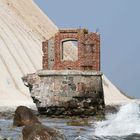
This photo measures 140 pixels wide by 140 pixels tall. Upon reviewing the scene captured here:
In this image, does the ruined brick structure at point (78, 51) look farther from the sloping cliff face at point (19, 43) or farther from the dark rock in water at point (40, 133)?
the dark rock in water at point (40, 133)

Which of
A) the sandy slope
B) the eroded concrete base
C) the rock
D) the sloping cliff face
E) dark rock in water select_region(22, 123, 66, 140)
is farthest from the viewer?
the sandy slope

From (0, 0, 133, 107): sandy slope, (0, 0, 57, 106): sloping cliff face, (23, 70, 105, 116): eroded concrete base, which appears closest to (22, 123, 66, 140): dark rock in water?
(23, 70, 105, 116): eroded concrete base

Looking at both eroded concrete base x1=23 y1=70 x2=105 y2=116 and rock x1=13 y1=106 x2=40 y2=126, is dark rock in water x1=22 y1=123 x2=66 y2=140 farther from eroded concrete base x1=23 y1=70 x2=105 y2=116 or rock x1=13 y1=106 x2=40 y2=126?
eroded concrete base x1=23 y1=70 x2=105 y2=116

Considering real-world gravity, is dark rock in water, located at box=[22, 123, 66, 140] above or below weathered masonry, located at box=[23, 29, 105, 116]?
below

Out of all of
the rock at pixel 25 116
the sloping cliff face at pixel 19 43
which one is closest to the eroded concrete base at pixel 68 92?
the rock at pixel 25 116

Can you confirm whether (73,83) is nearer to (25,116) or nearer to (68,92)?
(68,92)

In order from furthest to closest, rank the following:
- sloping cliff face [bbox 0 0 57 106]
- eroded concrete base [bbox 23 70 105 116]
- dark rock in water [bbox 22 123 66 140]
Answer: sloping cliff face [bbox 0 0 57 106] → eroded concrete base [bbox 23 70 105 116] → dark rock in water [bbox 22 123 66 140]

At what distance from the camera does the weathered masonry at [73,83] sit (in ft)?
138

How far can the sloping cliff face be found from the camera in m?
76.8

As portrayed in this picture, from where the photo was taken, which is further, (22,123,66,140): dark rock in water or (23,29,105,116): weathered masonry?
(23,29,105,116): weathered masonry

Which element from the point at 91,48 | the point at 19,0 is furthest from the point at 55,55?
the point at 19,0

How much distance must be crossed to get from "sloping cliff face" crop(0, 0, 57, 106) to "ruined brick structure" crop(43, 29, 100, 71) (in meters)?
17.3

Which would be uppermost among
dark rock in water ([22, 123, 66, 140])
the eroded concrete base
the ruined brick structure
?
the ruined brick structure

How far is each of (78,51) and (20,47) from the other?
5327 centimetres
